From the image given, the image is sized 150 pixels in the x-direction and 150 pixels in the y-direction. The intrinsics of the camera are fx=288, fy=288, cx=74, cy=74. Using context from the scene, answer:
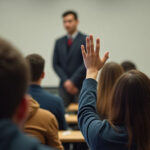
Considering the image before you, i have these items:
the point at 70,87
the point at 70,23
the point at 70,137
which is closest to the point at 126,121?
the point at 70,137

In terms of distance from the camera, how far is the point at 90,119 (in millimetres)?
1370

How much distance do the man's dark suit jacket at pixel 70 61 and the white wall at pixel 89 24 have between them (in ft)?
6.79

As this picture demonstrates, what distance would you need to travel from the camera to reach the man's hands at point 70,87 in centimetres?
401

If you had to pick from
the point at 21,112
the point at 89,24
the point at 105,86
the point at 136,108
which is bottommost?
the point at 105,86

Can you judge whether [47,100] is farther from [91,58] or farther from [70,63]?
[70,63]

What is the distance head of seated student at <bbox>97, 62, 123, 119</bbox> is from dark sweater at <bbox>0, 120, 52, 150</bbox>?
1.55 m

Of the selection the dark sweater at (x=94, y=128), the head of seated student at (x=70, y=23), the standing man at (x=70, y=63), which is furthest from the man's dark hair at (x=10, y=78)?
the head of seated student at (x=70, y=23)

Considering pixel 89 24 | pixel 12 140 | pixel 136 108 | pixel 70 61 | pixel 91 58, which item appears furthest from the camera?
pixel 89 24

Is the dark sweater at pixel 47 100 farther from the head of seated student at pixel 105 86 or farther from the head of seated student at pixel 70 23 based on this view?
the head of seated student at pixel 70 23

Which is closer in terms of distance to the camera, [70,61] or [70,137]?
[70,137]

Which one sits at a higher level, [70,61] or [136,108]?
[136,108]

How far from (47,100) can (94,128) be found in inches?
41.4

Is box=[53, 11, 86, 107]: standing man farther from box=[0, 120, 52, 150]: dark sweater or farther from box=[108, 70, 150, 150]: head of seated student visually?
box=[0, 120, 52, 150]: dark sweater

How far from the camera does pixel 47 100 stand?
2.34 m
